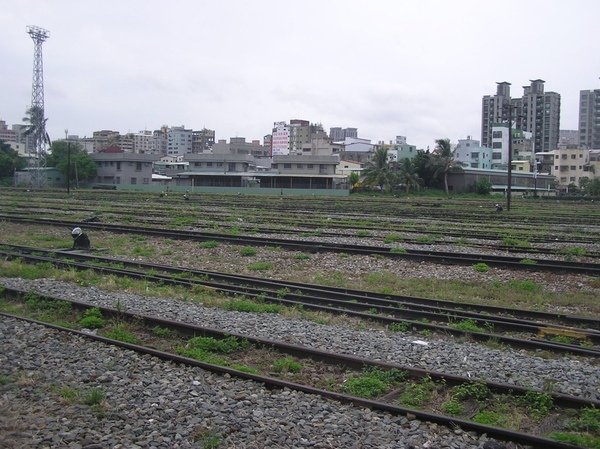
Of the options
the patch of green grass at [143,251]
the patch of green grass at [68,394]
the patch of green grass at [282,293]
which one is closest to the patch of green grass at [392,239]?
the patch of green grass at [143,251]

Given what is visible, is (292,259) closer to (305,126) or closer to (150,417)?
(150,417)

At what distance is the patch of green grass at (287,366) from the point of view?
8375 mm

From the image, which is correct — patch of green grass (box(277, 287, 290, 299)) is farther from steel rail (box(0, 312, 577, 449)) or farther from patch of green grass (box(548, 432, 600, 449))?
patch of green grass (box(548, 432, 600, 449))

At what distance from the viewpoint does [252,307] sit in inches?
477

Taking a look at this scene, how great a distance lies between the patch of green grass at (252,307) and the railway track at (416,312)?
1.92ft

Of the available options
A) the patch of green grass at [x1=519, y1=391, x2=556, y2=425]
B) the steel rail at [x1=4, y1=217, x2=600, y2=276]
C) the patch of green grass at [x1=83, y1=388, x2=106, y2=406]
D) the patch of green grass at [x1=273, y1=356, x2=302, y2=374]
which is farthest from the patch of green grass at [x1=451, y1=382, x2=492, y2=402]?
the steel rail at [x1=4, y1=217, x2=600, y2=276]

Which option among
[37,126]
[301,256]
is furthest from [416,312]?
[37,126]

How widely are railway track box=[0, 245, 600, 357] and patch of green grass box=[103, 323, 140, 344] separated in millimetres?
3545

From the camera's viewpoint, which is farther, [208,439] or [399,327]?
[399,327]

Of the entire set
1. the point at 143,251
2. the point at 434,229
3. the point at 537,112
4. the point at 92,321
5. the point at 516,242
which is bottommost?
the point at 92,321

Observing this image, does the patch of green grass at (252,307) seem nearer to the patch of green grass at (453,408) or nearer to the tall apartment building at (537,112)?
the patch of green grass at (453,408)

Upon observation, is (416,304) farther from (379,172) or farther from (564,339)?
(379,172)

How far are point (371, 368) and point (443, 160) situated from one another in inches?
3220

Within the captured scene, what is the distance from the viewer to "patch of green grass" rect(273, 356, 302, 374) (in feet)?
27.5
